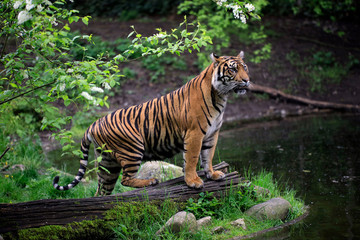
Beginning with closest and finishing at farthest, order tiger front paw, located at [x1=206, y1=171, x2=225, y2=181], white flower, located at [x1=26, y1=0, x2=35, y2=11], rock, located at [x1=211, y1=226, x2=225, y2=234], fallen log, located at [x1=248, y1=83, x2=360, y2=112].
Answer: white flower, located at [x1=26, y1=0, x2=35, y2=11] < rock, located at [x1=211, y1=226, x2=225, y2=234] < tiger front paw, located at [x1=206, y1=171, x2=225, y2=181] < fallen log, located at [x1=248, y1=83, x2=360, y2=112]

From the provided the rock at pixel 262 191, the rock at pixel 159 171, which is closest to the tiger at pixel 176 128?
the rock at pixel 262 191

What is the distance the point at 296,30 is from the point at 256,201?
13.4 meters

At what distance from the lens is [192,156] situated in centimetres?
516

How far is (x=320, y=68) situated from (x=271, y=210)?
10.7 metres

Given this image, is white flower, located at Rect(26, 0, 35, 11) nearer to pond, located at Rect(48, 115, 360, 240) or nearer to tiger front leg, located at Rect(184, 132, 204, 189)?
tiger front leg, located at Rect(184, 132, 204, 189)

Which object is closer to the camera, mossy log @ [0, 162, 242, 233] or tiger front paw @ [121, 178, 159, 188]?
mossy log @ [0, 162, 242, 233]

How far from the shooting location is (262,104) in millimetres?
13648

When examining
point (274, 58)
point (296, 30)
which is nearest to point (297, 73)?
point (274, 58)

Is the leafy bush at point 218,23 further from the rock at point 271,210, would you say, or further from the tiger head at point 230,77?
the rock at point 271,210

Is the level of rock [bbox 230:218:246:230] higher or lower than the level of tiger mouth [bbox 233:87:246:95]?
lower

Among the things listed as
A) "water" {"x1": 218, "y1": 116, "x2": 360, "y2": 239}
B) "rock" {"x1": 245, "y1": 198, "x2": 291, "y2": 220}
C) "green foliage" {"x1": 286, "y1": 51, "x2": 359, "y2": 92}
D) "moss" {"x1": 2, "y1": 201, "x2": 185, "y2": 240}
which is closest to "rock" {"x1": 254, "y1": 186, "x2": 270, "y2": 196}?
"rock" {"x1": 245, "y1": 198, "x2": 291, "y2": 220}

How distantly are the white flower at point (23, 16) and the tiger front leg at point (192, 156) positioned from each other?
2357mm

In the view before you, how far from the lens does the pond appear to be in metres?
5.33

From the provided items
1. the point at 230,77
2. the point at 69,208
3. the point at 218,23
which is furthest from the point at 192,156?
the point at 218,23
